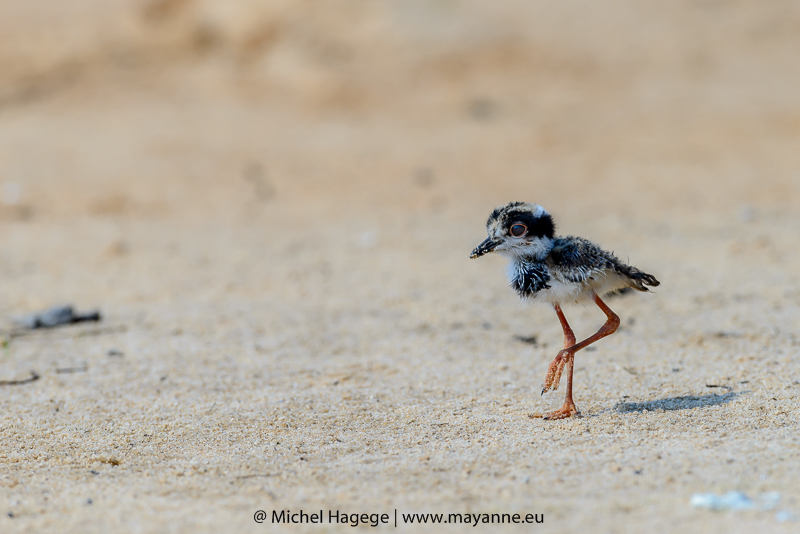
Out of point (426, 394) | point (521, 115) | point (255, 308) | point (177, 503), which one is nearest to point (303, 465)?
point (177, 503)

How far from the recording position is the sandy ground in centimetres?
367

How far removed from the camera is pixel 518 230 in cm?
453

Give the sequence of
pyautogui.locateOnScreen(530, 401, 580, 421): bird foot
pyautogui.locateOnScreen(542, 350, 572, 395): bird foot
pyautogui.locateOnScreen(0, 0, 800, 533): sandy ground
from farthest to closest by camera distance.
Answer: pyautogui.locateOnScreen(542, 350, 572, 395): bird foot, pyautogui.locateOnScreen(530, 401, 580, 421): bird foot, pyautogui.locateOnScreen(0, 0, 800, 533): sandy ground

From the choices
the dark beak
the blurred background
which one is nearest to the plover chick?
the dark beak

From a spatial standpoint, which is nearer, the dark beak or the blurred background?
the dark beak

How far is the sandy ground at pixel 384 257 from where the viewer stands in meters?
3.67

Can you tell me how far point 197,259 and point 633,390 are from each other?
212 inches

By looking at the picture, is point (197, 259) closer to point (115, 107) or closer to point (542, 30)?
point (115, 107)

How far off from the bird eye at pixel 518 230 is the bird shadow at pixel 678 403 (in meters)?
1.05

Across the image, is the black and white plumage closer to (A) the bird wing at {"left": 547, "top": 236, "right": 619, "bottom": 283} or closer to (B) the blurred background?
(A) the bird wing at {"left": 547, "top": 236, "right": 619, "bottom": 283}

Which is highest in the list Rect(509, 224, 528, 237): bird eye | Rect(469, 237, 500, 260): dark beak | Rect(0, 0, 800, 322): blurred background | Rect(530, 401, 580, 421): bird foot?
Rect(0, 0, 800, 322): blurred background

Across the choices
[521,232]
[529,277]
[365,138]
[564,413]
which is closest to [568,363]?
[564,413]

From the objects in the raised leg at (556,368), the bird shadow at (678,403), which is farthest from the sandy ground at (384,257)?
the raised leg at (556,368)

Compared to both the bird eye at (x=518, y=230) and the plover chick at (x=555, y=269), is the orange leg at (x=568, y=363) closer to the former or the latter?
the plover chick at (x=555, y=269)
